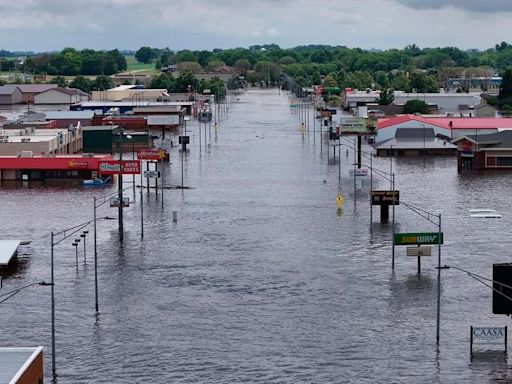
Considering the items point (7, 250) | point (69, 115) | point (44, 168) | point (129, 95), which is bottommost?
point (7, 250)

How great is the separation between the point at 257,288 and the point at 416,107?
49203 millimetres

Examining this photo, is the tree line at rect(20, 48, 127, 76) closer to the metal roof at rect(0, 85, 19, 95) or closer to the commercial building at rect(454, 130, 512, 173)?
the metal roof at rect(0, 85, 19, 95)

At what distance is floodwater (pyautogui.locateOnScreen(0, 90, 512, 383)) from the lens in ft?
58.7

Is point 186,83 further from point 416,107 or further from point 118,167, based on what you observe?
point 118,167

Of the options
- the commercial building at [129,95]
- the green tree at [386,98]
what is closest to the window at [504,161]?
the green tree at [386,98]

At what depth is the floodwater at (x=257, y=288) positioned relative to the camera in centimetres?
1791

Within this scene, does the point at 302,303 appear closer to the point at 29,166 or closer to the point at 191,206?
the point at 191,206

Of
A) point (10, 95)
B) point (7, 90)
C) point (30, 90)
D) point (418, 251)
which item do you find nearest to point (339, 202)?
point (418, 251)

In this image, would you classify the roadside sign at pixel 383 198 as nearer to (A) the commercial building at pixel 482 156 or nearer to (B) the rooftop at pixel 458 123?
(A) the commercial building at pixel 482 156

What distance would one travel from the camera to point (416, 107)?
7069 centimetres

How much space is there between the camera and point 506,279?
1877cm

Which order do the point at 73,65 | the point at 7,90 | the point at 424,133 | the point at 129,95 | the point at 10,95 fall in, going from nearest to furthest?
the point at 424,133, the point at 129,95, the point at 10,95, the point at 7,90, the point at 73,65

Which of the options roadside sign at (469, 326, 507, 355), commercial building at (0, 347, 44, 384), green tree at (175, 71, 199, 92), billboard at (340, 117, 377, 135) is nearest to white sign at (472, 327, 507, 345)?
roadside sign at (469, 326, 507, 355)

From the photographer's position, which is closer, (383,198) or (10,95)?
(383,198)
